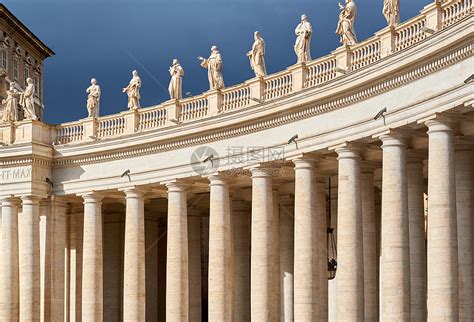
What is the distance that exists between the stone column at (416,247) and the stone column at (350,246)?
3.88 metres

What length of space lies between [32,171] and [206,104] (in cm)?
2129

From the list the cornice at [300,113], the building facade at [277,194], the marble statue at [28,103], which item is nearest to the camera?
the cornice at [300,113]

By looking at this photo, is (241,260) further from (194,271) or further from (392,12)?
(392,12)

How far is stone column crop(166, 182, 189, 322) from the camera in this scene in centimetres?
10019

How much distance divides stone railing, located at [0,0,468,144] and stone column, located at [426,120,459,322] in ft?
25.1

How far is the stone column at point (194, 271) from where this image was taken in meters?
116

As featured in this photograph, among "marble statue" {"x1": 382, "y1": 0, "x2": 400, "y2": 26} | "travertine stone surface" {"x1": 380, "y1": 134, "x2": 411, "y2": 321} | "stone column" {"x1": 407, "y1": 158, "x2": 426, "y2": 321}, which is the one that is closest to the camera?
"travertine stone surface" {"x1": 380, "y1": 134, "x2": 411, "y2": 321}

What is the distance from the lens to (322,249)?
94.4 metres

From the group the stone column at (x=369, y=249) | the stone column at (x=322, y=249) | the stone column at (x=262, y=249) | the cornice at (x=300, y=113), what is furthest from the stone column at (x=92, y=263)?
the stone column at (x=369, y=249)

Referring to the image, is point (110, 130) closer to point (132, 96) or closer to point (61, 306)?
point (132, 96)

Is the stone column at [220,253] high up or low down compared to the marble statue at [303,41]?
down

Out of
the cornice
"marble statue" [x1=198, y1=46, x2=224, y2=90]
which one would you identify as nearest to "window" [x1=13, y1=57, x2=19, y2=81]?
the cornice

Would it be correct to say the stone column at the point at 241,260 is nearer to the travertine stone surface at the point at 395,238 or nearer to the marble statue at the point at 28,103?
the marble statue at the point at 28,103

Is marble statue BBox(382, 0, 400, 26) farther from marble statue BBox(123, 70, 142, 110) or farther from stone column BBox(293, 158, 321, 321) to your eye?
marble statue BBox(123, 70, 142, 110)
